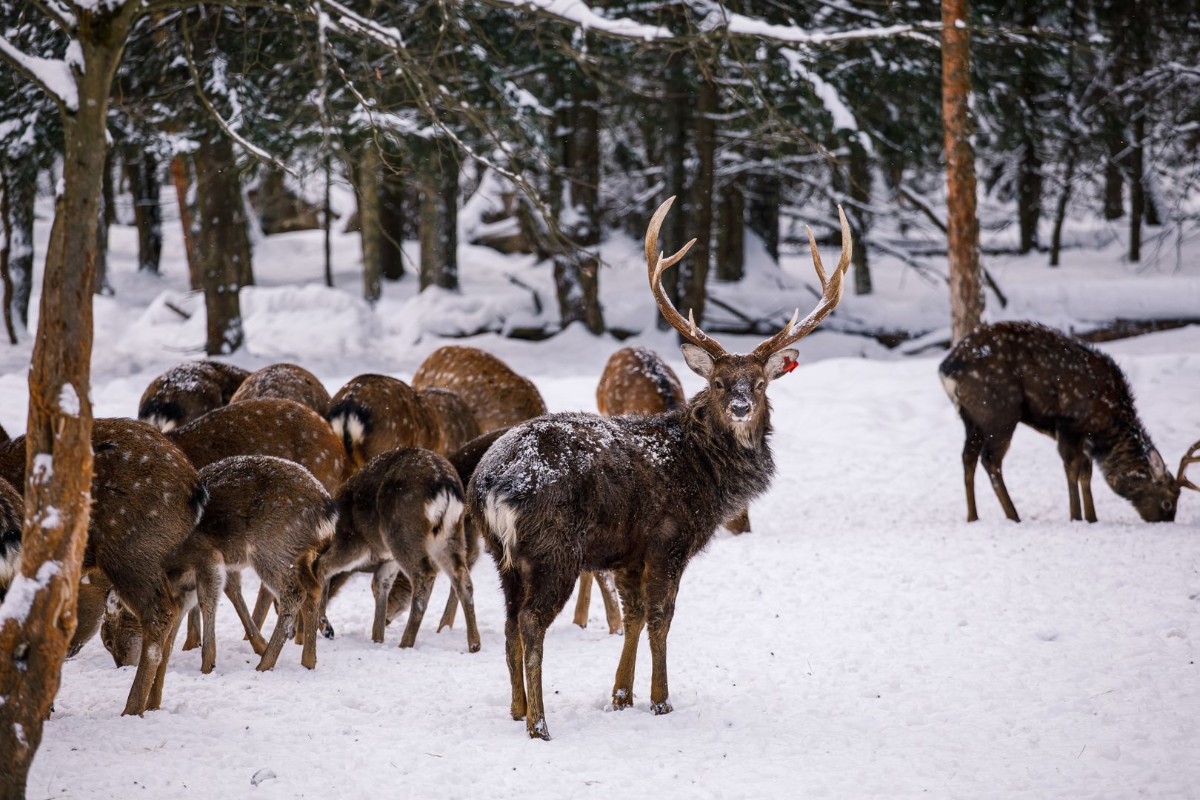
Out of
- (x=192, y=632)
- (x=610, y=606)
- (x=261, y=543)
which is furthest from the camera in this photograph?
(x=610, y=606)

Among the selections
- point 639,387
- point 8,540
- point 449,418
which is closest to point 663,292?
point 8,540

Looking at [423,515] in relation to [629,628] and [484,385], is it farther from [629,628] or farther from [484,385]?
[484,385]

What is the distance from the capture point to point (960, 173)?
465 inches

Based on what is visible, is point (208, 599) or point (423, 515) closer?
point (208, 599)

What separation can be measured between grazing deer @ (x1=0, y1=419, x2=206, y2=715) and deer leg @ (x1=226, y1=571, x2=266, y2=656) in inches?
31.4

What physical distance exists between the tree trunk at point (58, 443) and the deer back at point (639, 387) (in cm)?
657

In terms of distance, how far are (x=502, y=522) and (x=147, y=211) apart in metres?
22.1

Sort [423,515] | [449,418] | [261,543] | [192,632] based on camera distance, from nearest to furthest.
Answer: [261,543], [192,632], [423,515], [449,418]

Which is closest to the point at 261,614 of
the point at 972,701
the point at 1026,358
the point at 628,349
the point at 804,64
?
the point at 972,701

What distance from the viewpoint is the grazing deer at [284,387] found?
868 centimetres

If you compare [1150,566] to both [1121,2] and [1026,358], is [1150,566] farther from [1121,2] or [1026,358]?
[1121,2]

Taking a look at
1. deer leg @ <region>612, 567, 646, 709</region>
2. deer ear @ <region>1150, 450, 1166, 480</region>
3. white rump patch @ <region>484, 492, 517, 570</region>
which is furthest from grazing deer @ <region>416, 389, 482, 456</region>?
deer ear @ <region>1150, 450, 1166, 480</region>

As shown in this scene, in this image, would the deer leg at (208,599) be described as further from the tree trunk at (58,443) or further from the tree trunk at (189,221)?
the tree trunk at (189,221)

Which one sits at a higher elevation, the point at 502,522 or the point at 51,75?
the point at 51,75
